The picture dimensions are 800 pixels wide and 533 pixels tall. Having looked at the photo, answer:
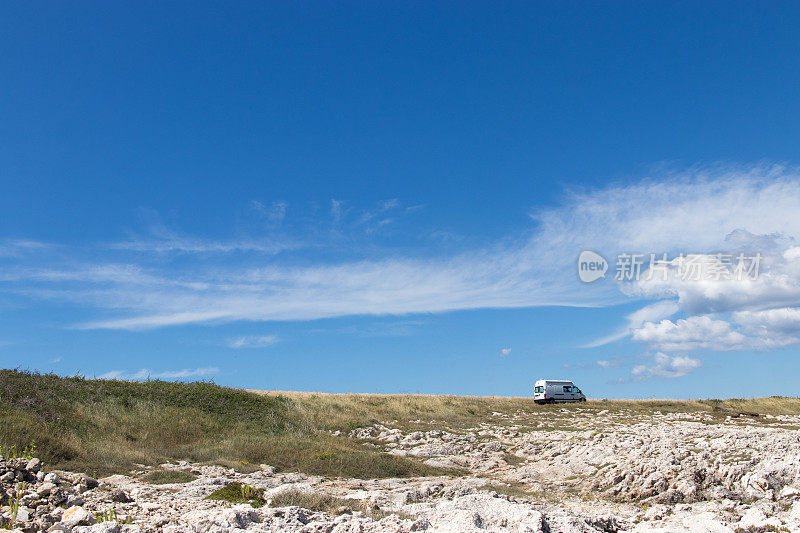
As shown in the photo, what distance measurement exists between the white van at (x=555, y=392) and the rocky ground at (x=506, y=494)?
22.9 metres

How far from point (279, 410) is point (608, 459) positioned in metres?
16.7

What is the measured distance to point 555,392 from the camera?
41.8 metres

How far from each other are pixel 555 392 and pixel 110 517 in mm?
37670

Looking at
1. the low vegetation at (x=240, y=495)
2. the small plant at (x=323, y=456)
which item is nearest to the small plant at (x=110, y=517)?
the low vegetation at (x=240, y=495)

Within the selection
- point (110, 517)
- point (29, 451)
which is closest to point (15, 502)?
point (110, 517)

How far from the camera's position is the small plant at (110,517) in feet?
27.4

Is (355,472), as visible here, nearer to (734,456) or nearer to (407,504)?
(407,504)

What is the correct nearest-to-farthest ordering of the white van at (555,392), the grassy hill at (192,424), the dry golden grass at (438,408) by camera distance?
the grassy hill at (192,424)
the dry golden grass at (438,408)
the white van at (555,392)

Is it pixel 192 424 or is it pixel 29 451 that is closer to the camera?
pixel 29 451

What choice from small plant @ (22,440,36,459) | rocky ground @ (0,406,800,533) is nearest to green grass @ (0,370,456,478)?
small plant @ (22,440,36,459)

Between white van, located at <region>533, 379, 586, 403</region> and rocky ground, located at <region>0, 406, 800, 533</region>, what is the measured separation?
22858 mm

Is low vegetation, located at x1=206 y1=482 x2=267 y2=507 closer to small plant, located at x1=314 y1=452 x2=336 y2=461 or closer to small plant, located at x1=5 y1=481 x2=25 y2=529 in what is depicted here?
small plant, located at x1=5 y1=481 x2=25 y2=529

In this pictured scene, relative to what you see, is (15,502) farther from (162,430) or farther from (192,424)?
(192,424)

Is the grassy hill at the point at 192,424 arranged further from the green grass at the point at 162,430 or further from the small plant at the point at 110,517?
the small plant at the point at 110,517
